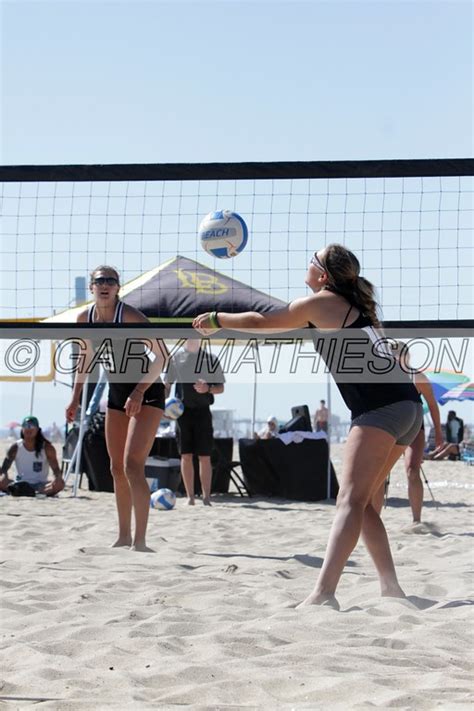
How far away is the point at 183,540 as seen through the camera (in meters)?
6.41

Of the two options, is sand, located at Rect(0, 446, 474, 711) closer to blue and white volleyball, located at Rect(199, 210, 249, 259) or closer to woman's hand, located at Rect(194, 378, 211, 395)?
blue and white volleyball, located at Rect(199, 210, 249, 259)

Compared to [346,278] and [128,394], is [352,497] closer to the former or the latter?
[346,278]

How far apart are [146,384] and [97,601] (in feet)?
5.48

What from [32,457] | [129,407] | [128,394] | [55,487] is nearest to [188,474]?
[55,487]

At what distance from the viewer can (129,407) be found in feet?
17.5

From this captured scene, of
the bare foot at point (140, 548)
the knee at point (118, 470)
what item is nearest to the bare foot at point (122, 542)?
the bare foot at point (140, 548)

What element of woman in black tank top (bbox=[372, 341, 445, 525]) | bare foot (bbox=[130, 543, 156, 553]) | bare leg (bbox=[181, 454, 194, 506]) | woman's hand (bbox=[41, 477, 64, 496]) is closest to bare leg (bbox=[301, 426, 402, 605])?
bare foot (bbox=[130, 543, 156, 553])

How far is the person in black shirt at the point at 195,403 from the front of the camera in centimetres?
949

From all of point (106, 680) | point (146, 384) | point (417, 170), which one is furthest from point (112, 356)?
point (106, 680)

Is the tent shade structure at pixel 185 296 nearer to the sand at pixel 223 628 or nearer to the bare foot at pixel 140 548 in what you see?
the sand at pixel 223 628


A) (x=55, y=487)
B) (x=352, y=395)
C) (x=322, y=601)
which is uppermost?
(x=352, y=395)

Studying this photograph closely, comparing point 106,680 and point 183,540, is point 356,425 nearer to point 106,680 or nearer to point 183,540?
point 106,680

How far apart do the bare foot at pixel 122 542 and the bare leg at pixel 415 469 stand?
2.24m

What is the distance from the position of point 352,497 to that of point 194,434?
5.86m
